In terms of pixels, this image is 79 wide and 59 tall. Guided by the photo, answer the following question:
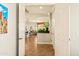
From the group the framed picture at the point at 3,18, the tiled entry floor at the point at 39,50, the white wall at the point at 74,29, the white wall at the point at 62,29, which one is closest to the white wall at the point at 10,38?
the framed picture at the point at 3,18

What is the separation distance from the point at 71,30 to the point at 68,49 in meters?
0.62

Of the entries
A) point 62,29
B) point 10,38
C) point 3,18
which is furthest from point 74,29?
point 3,18

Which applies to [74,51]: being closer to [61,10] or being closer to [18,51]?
[61,10]

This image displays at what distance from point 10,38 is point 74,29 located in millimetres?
2074

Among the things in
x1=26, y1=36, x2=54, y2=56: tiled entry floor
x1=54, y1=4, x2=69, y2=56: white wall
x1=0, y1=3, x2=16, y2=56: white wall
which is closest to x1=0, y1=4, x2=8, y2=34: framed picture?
x1=0, y1=3, x2=16, y2=56: white wall

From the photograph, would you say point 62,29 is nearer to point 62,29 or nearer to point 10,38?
point 62,29

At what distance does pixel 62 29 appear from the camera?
4773 mm

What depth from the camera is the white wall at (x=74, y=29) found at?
4609 millimetres

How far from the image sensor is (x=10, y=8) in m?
4.05

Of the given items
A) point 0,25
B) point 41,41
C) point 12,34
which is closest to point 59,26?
point 12,34

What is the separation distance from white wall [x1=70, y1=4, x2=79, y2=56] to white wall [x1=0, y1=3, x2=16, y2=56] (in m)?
1.83

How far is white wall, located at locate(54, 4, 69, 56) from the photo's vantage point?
15.3 feet

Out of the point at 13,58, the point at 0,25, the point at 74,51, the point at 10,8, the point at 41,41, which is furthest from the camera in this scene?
the point at 41,41

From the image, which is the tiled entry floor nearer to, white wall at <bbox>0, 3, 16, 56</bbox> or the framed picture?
white wall at <bbox>0, 3, 16, 56</bbox>
